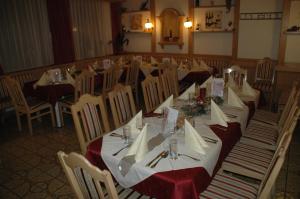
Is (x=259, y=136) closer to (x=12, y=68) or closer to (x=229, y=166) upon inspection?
(x=229, y=166)

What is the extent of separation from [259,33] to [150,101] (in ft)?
10.6

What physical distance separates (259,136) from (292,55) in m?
2.92

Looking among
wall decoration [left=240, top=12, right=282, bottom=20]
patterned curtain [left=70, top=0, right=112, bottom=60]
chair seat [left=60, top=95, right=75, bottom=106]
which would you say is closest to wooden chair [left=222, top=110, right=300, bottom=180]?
chair seat [left=60, top=95, right=75, bottom=106]

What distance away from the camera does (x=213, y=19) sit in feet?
18.3

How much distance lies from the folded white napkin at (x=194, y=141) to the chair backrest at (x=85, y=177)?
0.69m

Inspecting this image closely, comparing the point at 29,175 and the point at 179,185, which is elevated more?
the point at 179,185

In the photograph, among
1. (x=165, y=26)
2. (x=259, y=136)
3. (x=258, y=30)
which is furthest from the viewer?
(x=165, y=26)

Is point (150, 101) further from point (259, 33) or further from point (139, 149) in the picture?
point (259, 33)

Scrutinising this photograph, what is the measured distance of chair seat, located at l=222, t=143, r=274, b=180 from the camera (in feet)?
6.53

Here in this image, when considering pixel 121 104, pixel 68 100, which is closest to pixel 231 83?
pixel 121 104

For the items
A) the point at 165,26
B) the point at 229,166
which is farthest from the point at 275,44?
the point at 229,166

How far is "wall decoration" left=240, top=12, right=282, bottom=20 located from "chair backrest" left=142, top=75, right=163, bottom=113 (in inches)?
117

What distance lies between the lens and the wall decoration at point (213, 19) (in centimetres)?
550

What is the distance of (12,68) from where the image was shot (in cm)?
490
